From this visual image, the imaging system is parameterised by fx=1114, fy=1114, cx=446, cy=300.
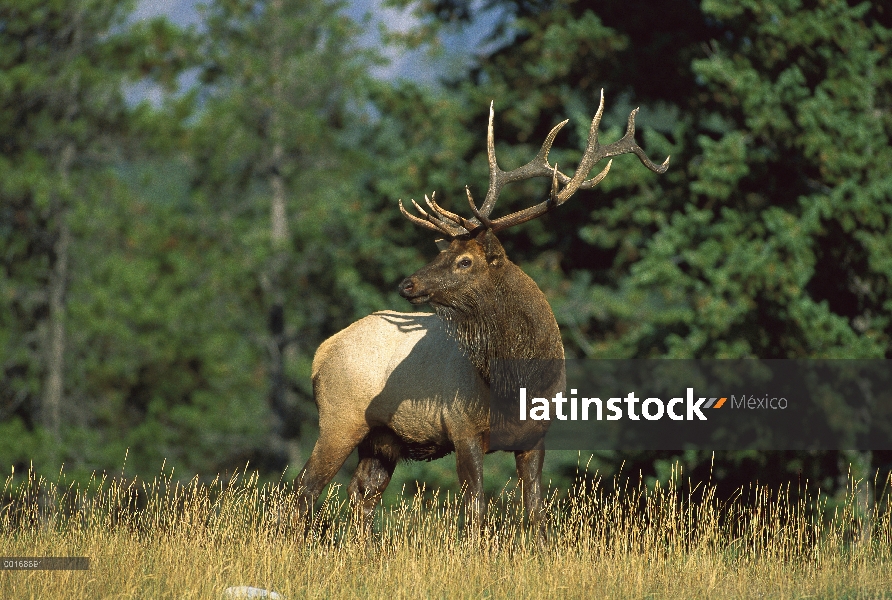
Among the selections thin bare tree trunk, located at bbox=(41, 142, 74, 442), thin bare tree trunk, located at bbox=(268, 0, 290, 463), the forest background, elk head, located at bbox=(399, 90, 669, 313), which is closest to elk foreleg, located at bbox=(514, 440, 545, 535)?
elk head, located at bbox=(399, 90, 669, 313)

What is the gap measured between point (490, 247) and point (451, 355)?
0.84m

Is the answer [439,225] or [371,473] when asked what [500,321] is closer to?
[439,225]

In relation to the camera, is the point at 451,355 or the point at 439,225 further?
the point at 451,355

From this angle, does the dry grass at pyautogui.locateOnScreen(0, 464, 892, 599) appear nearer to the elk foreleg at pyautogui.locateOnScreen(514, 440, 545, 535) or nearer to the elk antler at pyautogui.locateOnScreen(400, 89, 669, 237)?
the elk foreleg at pyautogui.locateOnScreen(514, 440, 545, 535)

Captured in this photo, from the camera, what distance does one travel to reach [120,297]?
21000 millimetres

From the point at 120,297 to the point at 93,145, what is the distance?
3167mm

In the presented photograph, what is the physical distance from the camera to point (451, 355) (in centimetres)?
772

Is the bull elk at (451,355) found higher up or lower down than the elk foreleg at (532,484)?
higher up

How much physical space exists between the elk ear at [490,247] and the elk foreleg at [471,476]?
121 cm

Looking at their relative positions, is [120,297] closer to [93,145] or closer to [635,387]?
[93,145]

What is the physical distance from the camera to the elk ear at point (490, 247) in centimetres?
741

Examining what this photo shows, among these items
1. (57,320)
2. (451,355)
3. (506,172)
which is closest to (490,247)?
(506,172)

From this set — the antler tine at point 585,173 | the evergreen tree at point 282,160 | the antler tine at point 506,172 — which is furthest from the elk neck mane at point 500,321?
the evergreen tree at point 282,160

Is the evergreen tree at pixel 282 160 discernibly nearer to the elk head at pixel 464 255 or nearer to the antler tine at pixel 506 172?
the antler tine at pixel 506 172
